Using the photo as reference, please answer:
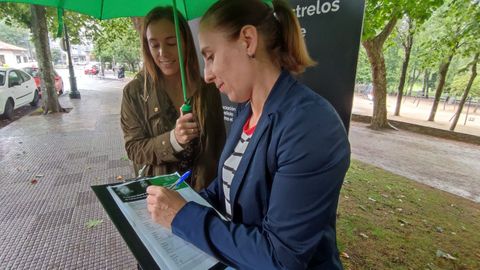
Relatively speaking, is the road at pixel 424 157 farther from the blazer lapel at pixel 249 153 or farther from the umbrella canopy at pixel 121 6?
the blazer lapel at pixel 249 153

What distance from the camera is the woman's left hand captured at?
3.29 ft

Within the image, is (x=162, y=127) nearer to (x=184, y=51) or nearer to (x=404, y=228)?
(x=184, y=51)

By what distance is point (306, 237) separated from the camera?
0.80 m

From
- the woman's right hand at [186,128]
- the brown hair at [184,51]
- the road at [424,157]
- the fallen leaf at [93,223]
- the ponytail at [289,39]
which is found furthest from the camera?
the road at [424,157]

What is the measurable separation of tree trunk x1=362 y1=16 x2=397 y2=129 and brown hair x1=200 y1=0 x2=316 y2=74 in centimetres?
756

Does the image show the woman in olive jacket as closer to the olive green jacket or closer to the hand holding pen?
the olive green jacket

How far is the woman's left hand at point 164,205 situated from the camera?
3.29ft

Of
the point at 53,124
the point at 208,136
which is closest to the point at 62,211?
the point at 208,136

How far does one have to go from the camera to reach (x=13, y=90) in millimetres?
9664

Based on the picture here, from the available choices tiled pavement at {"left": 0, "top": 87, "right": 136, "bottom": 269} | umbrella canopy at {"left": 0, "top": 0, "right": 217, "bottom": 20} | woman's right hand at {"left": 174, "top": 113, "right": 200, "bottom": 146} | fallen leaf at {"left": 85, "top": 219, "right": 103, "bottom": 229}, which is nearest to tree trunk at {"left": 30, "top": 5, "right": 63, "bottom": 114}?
tiled pavement at {"left": 0, "top": 87, "right": 136, "bottom": 269}

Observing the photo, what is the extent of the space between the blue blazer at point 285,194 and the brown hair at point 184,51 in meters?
0.93

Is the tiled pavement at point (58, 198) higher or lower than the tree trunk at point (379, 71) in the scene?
lower

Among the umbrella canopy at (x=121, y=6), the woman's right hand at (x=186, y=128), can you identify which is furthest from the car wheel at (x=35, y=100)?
the woman's right hand at (x=186, y=128)

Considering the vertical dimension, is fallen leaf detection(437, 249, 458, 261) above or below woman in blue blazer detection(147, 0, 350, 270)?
below
